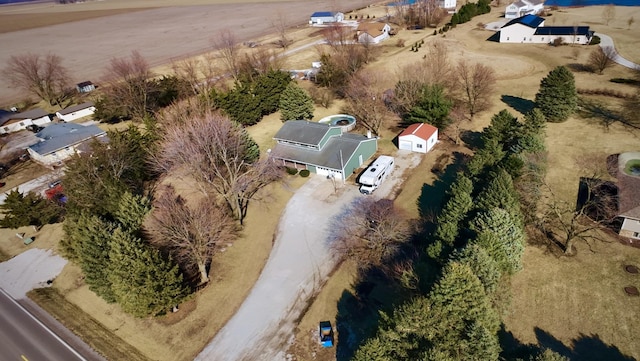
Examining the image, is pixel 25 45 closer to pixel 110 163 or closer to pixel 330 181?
pixel 110 163

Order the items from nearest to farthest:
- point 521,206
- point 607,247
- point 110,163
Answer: point 607,247
point 521,206
point 110,163

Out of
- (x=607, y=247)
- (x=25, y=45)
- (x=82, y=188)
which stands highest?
(x=25, y=45)

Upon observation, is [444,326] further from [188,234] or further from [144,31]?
[144,31]

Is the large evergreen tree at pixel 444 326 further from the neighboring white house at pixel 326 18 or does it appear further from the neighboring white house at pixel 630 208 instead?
the neighboring white house at pixel 326 18

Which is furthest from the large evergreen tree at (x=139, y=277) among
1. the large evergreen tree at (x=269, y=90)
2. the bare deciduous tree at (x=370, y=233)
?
the large evergreen tree at (x=269, y=90)

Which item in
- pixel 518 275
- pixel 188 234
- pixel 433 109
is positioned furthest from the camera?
pixel 433 109

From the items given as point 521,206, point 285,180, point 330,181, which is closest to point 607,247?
point 521,206

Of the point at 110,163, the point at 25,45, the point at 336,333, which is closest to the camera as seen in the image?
the point at 336,333

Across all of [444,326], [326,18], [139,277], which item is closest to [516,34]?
[326,18]
